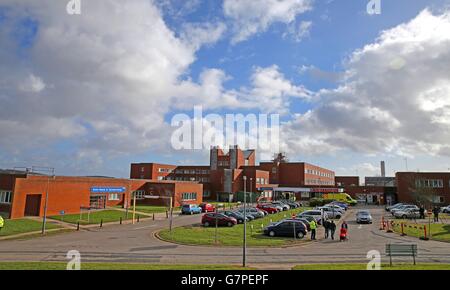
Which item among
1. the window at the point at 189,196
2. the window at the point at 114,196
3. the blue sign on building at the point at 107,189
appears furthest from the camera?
the window at the point at 189,196

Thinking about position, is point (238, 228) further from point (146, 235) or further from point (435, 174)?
point (435, 174)

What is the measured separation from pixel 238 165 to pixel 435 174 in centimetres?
4791

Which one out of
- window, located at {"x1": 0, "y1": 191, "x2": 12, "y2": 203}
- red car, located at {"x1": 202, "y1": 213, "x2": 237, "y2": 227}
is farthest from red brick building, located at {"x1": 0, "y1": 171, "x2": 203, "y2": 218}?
red car, located at {"x1": 202, "y1": 213, "x2": 237, "y2": 227}

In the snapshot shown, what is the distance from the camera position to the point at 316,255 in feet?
65.9

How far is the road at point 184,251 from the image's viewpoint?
18422mm

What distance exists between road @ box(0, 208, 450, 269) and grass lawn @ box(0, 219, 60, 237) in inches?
138

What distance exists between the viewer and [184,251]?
70.2 ft

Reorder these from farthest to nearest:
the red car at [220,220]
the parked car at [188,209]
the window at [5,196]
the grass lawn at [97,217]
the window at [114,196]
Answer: the window at [114,196] → the parked car at [188,209] → the grass lawn at [97,217] → the window at [5,196] → the red car at [220,220]

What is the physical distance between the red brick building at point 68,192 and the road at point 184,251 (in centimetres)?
773

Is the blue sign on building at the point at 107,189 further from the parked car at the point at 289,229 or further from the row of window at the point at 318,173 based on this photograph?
the row of window at the point at 318,173

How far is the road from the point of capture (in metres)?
18.4

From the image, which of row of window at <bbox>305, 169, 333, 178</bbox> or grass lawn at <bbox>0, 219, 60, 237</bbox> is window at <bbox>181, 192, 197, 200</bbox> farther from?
row of window at <bbox>305, 169, 333, 178</bbox>

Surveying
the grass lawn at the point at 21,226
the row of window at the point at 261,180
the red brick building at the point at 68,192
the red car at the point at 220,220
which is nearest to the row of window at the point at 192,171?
the row of window at the point at 261,180
